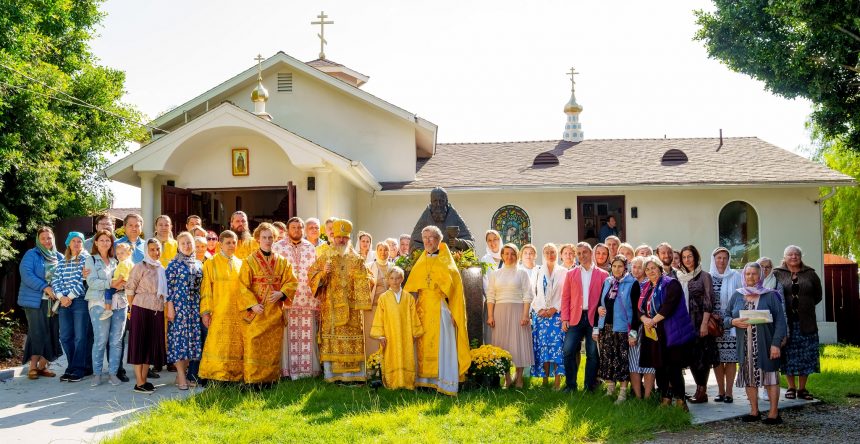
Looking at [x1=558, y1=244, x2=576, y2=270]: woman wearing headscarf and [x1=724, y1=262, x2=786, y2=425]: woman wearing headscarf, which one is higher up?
[x1=558, y1=244, x2=576, y2=270]: woman wearing headscarf

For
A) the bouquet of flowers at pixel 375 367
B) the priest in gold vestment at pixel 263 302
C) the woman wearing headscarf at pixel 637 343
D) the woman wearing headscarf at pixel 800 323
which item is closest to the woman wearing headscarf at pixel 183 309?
the priest in gold vestment at pixel 263 302

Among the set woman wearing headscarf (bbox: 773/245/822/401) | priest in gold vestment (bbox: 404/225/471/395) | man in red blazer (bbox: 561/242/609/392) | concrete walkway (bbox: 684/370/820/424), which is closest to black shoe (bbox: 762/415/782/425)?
concrete walkway (bbox: 684/370/820/424)

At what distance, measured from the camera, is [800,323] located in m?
9.21

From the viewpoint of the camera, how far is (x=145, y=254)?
8.95 meters

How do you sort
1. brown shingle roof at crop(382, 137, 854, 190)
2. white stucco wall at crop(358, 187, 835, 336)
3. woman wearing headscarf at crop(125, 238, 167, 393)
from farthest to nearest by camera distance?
1. white stucco wall at crop(358, 187, 835, 336)
2. brown shingle roof at crop(382, 137, 854, 190)
3. woman wearing headscarf at crop(125, 238, 167, 393)

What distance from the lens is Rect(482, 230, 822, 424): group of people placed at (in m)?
8.20

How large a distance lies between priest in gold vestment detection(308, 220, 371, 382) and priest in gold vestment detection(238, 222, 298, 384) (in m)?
0.42

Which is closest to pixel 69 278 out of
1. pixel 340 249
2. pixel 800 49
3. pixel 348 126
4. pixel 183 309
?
pixel 183 309

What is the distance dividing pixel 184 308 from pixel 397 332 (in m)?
2.57

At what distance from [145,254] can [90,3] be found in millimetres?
17786

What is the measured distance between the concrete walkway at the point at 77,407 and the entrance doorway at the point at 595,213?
7.43m

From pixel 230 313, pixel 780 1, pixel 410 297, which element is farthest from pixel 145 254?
pixel 780 1

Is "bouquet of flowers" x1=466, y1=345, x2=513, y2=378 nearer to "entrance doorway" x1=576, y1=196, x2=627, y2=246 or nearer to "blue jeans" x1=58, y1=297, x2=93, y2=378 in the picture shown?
"blue jeans" x1=58, y1=297, x2=93, y2=378

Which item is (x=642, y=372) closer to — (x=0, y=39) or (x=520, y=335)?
(x=520, y=335)
